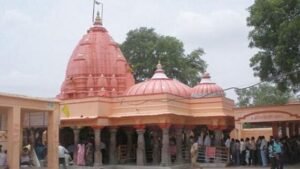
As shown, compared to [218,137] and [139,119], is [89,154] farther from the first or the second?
[218,137]

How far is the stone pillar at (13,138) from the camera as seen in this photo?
14422 millimetres

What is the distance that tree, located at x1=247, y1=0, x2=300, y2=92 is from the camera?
16.7 meters

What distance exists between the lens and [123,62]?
90.7 ft

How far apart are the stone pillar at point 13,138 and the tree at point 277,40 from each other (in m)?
9.52

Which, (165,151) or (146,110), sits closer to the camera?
(165,151)

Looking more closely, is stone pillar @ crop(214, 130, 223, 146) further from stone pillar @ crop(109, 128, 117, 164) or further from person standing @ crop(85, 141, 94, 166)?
person standing @ crop(85, 141, 94, 166)

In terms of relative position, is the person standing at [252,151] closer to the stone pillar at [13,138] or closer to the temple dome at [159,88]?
the temple dome at [159,88]

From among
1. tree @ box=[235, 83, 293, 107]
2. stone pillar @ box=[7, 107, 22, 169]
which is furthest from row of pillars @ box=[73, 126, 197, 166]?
tree @ box=[235, 83, 293, 107]

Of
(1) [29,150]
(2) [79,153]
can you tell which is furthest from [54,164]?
(2) [79,153]

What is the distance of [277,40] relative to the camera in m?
17.6

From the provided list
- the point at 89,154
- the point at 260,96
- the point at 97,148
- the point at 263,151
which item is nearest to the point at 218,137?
the point at 263,151

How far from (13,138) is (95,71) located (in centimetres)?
1254

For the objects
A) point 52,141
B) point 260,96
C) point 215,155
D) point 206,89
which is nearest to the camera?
point 52,141

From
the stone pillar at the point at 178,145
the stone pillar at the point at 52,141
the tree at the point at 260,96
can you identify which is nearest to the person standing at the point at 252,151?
the stone pillar at the point at 178,145
